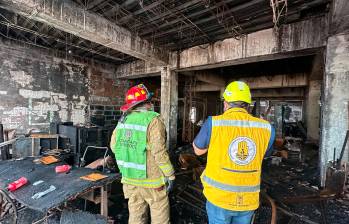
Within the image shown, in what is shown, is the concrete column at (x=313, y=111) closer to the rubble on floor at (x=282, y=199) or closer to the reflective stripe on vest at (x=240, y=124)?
the rubble on floor at (x=282, y=199)

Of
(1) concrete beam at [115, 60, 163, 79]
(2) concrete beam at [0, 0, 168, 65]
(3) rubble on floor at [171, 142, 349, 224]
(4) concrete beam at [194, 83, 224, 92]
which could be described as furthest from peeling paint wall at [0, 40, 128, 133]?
(4) concrete beam at [194, 83, 224, 92]

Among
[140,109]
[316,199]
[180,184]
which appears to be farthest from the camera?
[180,184]

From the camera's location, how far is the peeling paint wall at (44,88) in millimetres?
5953

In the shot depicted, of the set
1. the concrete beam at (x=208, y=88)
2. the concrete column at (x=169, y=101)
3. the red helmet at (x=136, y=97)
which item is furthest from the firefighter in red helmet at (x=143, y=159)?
the concrete beam at (x=208, y=88)

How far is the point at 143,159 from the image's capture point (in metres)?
2.19

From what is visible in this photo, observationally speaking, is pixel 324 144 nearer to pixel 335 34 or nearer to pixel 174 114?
pixel 335 34

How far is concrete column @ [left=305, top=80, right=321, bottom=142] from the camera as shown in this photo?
8695 mm

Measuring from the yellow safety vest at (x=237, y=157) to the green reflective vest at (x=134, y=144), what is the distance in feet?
2.83

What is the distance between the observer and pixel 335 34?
393 cm

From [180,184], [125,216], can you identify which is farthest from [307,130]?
[125,216]

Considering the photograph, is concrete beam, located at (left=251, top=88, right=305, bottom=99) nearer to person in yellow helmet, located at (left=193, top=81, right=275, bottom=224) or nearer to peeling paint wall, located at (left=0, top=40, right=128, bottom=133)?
peeling paint wall, located at (left=0, top=40, right=128, bottom=133)

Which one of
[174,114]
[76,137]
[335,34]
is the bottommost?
[76,137]

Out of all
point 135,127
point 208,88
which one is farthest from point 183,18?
point 208,88

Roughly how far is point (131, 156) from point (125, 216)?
5.02 ft
